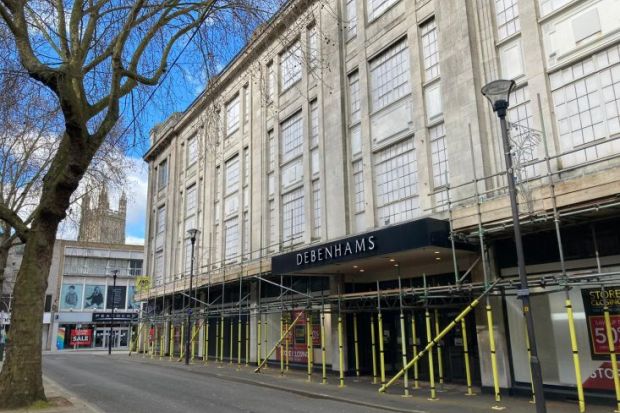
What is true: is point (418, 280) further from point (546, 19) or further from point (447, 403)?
point (546, 19)

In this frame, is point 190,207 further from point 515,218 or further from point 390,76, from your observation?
point 515,218

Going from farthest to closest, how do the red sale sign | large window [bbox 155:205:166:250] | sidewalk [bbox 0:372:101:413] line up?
large window [bbox 155:205:166:250] → the red sale sign → sidewalk [bbox 0:372:101:413]

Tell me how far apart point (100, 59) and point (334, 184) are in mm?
9972

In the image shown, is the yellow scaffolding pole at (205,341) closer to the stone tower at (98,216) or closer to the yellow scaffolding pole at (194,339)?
the yellow scaffolding pole at (194,339)

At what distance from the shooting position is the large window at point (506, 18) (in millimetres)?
13981

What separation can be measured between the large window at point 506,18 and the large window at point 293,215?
10509 millimetres


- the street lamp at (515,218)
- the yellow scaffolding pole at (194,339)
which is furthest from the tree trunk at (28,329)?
the yellow scaffolding pole at (194,339)

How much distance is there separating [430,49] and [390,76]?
1912 millimetres

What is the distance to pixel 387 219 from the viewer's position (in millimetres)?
17297

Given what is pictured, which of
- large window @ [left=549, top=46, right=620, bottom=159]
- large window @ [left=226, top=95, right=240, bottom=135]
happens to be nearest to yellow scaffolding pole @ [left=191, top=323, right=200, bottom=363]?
large window @ [left=226, top=95, right=240, bottom=135]

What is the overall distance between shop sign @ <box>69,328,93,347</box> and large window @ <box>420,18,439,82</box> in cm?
4936

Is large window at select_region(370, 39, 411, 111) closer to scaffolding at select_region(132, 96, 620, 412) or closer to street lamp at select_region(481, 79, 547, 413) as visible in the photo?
scaffolding at select_region(132, 96, 620, 412)

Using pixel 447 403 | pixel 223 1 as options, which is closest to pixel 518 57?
pixel 223 1

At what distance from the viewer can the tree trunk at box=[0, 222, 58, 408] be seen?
10.2 m
